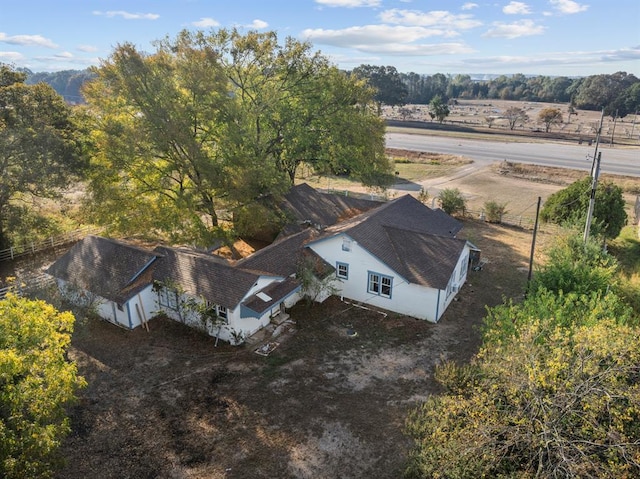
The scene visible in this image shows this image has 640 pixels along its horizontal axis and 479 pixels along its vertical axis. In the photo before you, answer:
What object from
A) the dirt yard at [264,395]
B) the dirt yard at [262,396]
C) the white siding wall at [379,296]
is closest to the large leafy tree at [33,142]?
the dirt yard at [264,395]

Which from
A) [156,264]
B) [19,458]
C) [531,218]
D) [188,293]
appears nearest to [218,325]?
[188,293]

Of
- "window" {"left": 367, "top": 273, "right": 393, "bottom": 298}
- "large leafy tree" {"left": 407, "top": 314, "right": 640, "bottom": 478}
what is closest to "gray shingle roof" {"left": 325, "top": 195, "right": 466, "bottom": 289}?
"window" {"left": 367, "top": 273, "right": 393, "bottom": 298}

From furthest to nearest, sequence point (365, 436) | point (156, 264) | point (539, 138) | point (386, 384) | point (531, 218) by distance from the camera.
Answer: point (539, 138)
point (531, 218)
point (156, 264)
point (386, 384)
point (365, 436)

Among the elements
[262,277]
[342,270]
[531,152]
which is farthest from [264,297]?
[531,152]

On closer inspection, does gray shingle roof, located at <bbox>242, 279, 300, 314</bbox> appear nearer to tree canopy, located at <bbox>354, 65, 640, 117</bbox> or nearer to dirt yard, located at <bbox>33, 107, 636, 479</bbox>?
dirt yard, located at <bbox>33, 107, 636, 479</bbox>

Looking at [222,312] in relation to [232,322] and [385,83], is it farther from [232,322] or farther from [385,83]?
[385,83]

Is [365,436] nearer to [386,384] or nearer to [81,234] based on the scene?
[386,384]
